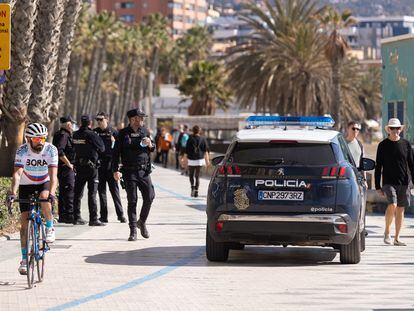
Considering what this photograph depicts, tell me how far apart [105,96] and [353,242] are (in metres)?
147

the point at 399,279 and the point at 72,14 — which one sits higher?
the point at 72,14

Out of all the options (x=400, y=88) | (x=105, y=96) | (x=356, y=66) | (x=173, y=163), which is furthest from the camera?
(x=105, y=96)

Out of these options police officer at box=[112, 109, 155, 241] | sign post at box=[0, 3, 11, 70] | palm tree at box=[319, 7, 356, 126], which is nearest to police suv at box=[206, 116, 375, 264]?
sign post at box=[0, 3, 11, 70]

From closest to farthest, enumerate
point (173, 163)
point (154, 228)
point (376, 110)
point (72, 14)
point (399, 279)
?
point (399, 279)
point (154, 228)
point (72, 14)
point (173, 163)
point (376, 110)

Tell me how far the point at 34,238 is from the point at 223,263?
3.36 meters

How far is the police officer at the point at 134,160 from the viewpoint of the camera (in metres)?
18.5

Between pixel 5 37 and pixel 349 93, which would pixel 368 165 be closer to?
pixel 5 37

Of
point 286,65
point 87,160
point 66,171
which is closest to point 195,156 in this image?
point 66,171

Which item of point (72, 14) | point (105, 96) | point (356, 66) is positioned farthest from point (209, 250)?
point (105, 96)

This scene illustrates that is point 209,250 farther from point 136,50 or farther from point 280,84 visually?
point 136,50

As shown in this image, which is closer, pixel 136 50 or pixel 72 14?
pixel 72 14

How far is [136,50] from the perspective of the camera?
133 m

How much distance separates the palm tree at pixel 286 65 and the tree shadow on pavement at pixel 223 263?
52.1 meters

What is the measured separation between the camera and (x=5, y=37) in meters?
15.2
